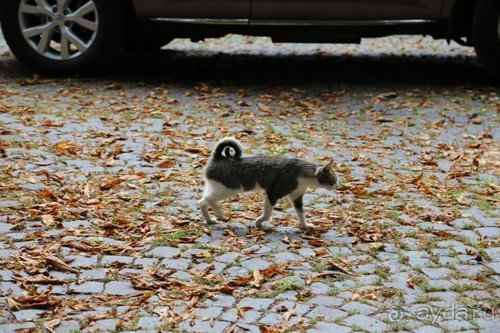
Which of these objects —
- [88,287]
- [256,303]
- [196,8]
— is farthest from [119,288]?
[196,8]

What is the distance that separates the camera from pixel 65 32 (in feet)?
28.7

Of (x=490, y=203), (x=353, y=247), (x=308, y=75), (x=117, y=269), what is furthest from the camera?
(x=308, y=75)

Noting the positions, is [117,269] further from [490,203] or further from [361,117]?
[361,117]

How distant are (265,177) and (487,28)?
4.32 meters

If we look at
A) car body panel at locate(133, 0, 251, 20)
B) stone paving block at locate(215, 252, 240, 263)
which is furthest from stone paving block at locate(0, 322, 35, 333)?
car body panel at locate(133, 0, 251, 20)

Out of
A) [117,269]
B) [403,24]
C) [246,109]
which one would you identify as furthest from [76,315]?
[403,24]

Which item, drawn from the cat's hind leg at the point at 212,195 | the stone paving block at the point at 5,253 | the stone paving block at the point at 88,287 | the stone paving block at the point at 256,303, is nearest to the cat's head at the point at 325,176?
the cat's hind leg at the point at 212,195

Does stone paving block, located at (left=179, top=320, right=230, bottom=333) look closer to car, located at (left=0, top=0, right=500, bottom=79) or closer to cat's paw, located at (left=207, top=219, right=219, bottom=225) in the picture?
cat's paw, located at (left=207, top=219, right=219, bottom=225)

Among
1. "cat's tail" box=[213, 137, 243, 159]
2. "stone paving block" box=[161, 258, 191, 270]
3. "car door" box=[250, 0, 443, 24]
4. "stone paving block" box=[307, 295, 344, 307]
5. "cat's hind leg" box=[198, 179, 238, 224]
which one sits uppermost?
"car door" box=[250, 0, 443, 24]

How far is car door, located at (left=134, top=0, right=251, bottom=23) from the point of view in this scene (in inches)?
338

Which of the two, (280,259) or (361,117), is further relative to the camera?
(361,117)

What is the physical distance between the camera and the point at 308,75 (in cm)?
972

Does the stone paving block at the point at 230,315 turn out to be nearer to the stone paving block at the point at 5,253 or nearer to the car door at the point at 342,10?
the stone paving block at the point at 5,253

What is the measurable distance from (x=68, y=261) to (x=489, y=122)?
15.2 ft
